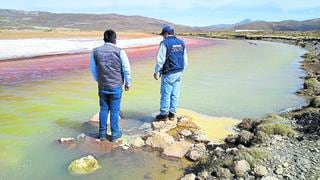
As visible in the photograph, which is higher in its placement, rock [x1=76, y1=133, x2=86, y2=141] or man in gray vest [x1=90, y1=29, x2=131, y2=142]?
man in gray vest [x1=90, y1=29, x2=131, y2=142]

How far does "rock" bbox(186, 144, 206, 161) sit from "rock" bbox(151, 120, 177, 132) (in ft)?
4.58

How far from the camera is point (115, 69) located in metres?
7.94

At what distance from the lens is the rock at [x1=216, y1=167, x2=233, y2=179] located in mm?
6236

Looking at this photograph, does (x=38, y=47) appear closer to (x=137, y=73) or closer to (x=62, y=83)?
(x=137, y=73)

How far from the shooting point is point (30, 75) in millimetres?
19969

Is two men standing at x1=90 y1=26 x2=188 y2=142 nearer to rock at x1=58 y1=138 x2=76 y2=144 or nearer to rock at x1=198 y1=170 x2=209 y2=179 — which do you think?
rock at x1=58 y1=138 x2=76 y2=144

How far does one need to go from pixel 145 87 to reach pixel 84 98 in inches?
131

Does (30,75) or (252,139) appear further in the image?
(30,75)

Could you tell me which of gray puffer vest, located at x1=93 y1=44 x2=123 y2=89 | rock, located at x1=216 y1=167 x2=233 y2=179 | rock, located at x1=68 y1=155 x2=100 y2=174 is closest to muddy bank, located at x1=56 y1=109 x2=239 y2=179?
rock, located at x1=68 y1=155 x2=100 y2=174

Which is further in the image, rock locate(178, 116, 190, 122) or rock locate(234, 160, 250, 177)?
rock locate(178, 116, 190, 122)

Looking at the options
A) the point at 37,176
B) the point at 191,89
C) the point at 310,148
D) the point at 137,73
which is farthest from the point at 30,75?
the point at 310,148

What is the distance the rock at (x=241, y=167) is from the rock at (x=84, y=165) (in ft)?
7.22

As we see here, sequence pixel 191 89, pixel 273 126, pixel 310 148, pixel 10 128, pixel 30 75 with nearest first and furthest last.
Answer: pixel 310 148
pixel 273 126
pixel 10 128
pixel 191 89
pixel 30 75

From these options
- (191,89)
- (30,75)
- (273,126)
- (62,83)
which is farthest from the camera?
(30,75)
